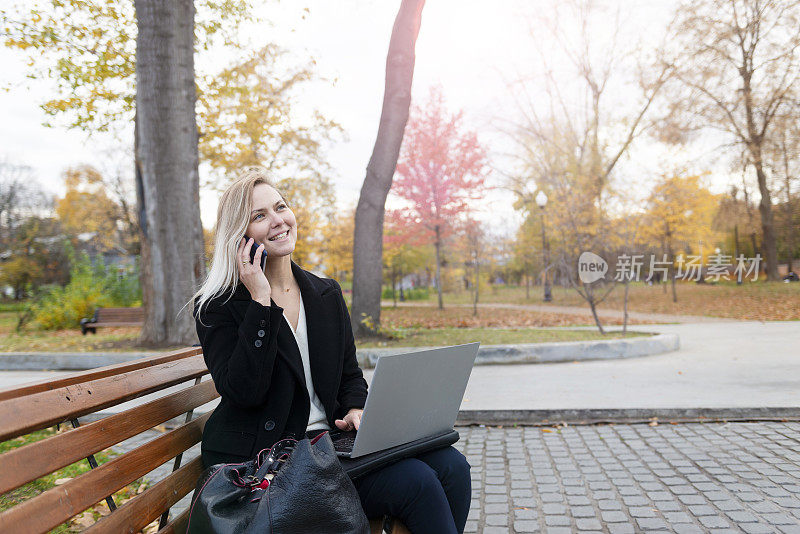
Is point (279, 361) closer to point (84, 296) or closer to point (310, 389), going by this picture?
point (310, 389)

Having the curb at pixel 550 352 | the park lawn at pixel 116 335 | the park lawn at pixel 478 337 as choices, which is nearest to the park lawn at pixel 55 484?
the curb at pixel 550 352

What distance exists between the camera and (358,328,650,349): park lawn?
9430 millimetres

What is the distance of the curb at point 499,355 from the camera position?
27.3ft

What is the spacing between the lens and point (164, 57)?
7883mm

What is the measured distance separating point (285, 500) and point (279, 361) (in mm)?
750

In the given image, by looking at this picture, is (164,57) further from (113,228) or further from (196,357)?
(113,228)

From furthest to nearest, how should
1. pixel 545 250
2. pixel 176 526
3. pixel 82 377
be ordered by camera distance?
pixel 545 250 → pixel 176 526 → pixel 82 377

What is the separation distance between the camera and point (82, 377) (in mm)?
1887

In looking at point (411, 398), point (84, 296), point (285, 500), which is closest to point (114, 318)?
point (84, 296)

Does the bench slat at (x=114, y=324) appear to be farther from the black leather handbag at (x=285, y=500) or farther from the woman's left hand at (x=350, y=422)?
the black leather handbag at (x=285, y=500)

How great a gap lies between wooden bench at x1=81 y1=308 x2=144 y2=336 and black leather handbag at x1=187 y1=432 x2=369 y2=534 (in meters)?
13.8

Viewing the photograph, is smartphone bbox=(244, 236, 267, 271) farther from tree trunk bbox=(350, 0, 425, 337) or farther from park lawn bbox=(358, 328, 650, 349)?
tree trunk bbox=(350, 0, 425, 337)

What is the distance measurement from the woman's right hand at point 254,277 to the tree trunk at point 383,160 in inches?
296

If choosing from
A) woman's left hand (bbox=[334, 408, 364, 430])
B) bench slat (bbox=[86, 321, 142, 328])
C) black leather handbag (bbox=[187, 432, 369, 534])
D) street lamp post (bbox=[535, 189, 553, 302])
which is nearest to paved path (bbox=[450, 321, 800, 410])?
woman's left hand (bbox=[334, 408, 364, 430])
